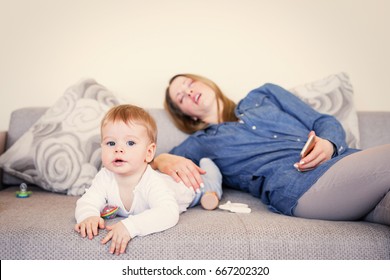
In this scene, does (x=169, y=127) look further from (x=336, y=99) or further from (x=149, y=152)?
(x=336, y=99)

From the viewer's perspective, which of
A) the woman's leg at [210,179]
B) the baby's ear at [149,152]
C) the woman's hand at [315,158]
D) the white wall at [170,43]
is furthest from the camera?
the white wall at [170,43]

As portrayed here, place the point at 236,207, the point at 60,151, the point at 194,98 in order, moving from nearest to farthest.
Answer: the point at 236,207
the point at 60,151
the point at 194,98

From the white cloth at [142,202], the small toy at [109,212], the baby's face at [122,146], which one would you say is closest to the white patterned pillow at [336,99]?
the white cloth at [142,202]

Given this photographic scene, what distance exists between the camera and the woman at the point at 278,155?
51.5 inches

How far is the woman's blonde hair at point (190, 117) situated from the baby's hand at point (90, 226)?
868 mm

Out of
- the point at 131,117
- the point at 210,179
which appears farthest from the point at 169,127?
the point at 131,117

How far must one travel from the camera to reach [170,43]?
228 cm

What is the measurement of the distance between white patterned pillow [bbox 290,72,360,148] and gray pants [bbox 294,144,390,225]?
626mm

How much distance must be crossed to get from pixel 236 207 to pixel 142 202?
33 centimetres

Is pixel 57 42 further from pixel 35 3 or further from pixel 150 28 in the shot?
pixel 150 28

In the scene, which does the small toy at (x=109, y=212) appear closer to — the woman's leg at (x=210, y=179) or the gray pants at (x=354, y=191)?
the woman's leg at (x=210, y=179)

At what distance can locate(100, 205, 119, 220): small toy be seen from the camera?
1.31 metres

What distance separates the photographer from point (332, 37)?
7.72 feet

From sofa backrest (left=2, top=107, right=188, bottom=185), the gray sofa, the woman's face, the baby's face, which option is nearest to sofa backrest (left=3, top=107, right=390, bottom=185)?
sofa backrest (left=2, top=107, right=188, bottom=185)
